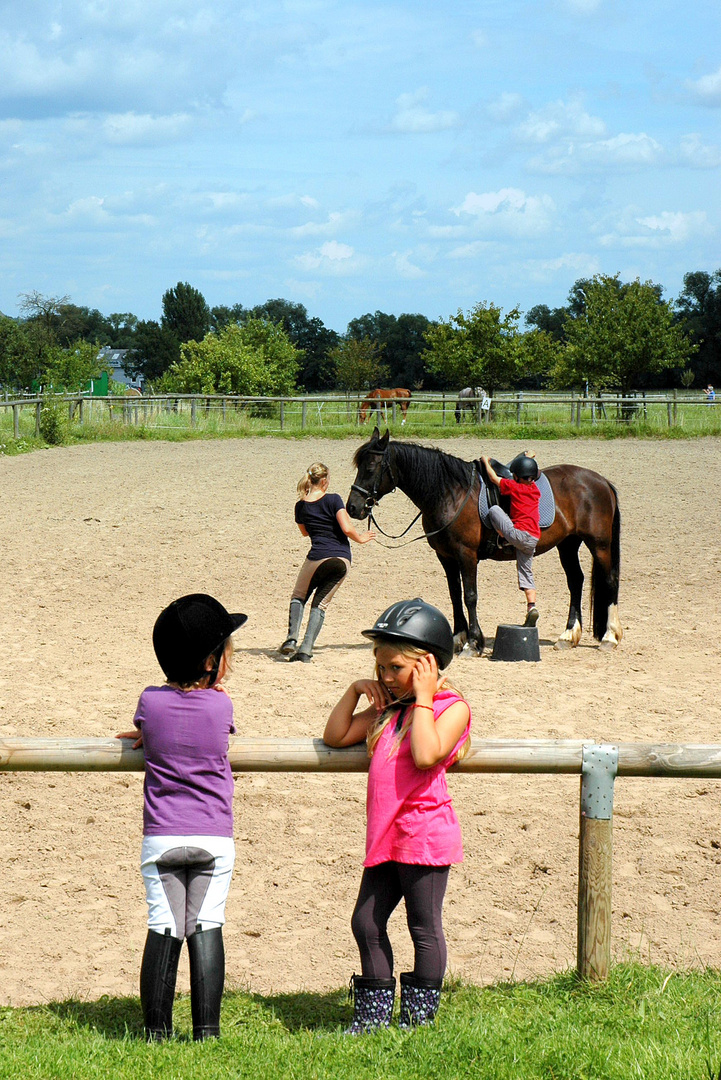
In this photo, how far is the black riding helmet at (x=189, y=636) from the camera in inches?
122

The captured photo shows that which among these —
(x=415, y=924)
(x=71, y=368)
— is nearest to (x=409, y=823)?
(x=415, y=924)

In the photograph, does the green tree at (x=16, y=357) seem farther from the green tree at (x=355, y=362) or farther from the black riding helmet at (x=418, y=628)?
the black riding helmet at (x=418, y=628)

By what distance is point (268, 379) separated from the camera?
5072cm

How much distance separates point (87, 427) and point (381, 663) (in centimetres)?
2703

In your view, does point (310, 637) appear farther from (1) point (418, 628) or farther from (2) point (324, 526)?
(1) point (418, 628)

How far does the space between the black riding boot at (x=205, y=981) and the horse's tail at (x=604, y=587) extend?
720 centimetres

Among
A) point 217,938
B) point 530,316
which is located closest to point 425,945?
point 217,938

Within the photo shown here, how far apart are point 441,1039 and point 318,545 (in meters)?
6.28

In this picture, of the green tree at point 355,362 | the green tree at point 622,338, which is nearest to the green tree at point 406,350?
the green tree at point 355,362

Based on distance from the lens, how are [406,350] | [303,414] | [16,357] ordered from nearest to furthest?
[303,414]
[16,357]
[406,350]

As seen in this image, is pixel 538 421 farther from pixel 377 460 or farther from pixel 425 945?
pixel 425 945

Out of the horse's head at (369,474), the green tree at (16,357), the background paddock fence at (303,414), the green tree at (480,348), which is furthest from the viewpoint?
the green tree at (16,357)

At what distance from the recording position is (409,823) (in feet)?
10.2

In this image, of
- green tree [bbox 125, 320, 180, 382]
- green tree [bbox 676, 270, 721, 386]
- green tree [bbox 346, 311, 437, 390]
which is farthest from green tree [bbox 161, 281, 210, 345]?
green tree [bbox 676, 270, 721, 386]
